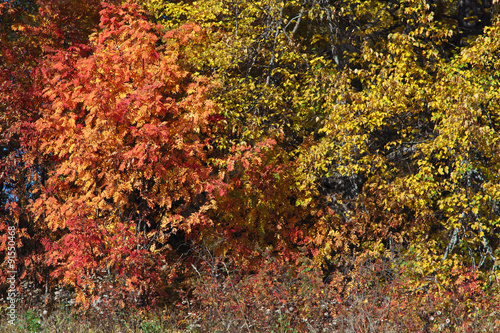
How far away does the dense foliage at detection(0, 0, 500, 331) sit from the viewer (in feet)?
22.3

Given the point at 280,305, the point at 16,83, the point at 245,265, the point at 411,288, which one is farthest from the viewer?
the point at 16,83

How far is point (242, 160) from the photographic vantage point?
7.31 m

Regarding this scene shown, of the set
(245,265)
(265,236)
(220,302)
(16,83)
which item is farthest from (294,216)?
(16,83)

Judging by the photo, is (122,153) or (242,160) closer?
(122,153)

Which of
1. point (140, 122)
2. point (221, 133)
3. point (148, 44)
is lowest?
point (221, 133)

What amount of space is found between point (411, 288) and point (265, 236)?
2.92 m

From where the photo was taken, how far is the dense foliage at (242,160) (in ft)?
22.3

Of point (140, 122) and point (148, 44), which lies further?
point (148, 44)

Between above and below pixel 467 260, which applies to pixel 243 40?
above

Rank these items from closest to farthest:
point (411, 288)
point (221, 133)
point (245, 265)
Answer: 1. point (411, 288)
2. point (245, 265)
3. point (221, 133)

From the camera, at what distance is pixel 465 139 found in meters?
6.85

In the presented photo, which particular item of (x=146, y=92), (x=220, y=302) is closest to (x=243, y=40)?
(x=146, y=92)

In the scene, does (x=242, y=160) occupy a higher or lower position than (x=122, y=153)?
lower

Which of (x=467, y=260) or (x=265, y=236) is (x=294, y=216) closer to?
(x=265, y=236)
